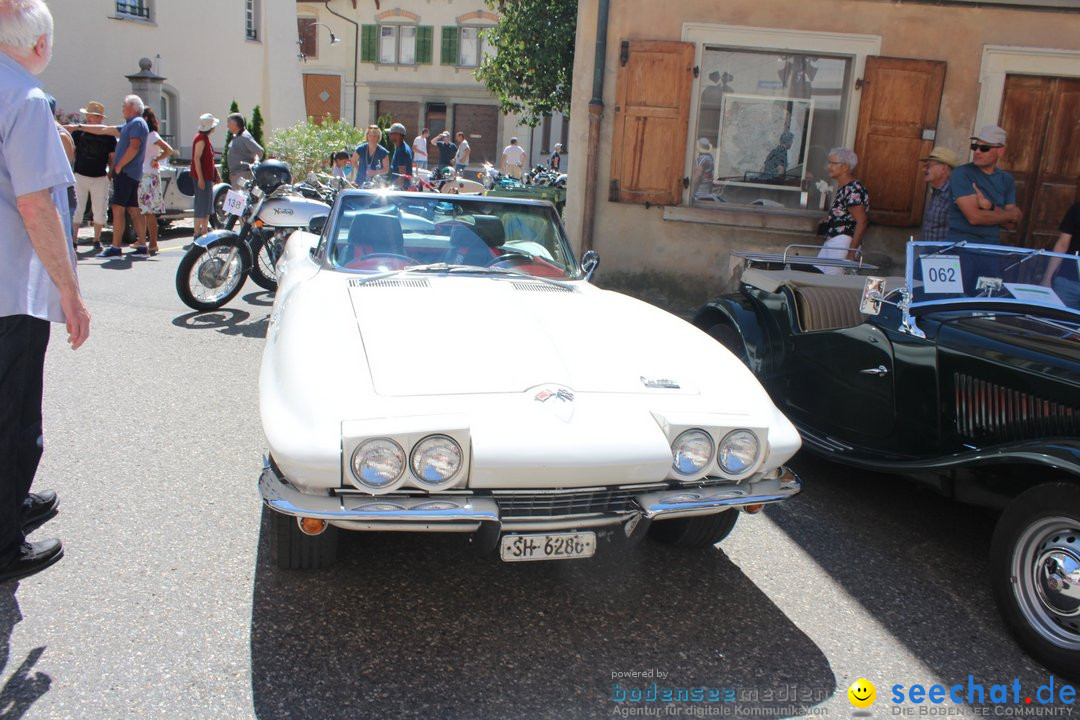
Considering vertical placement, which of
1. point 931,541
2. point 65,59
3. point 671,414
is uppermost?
point 65,59

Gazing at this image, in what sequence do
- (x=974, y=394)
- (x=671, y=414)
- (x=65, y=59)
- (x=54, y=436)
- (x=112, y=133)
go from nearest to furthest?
1. (x=671, y=414)
2. (x=974, y=394)
3. (x=54, y=436)
4. (x=112, y=133)
5. (x=65, y=59)

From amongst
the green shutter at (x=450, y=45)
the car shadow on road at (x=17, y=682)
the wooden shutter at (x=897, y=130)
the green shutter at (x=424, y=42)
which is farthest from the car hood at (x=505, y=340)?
the green shutter at (x=424, y=42)

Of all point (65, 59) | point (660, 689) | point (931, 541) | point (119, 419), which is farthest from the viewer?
point (65, 59)

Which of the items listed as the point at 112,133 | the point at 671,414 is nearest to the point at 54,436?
the point at 671,414

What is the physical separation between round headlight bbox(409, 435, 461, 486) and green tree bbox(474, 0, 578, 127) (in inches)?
554

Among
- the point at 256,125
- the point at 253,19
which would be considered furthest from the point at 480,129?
the point at 256,125

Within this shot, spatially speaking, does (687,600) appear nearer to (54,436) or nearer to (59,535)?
(59,535)

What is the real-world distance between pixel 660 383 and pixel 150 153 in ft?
30.3

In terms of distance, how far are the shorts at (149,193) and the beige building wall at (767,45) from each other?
5.08 meters

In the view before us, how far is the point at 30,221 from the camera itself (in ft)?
9.45

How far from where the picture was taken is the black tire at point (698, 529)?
3.54 m

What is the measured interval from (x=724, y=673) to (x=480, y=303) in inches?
69.5

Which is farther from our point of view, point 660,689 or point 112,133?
point 112,133

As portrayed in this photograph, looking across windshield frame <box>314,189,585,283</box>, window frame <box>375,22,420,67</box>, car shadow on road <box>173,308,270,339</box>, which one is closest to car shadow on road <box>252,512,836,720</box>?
windshield frame <box>314,189,585,283</box>
